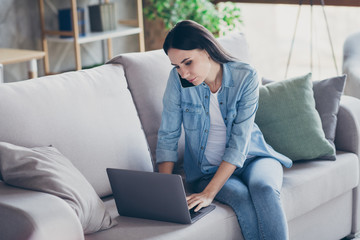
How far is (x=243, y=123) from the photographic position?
2.16 m

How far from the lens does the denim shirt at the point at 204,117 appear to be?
2.17 metres

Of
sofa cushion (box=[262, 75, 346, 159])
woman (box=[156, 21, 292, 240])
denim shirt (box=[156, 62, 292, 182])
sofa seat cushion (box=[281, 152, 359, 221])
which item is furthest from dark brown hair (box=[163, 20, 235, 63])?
sofa cushion (box=[262, 75, 346, 159])

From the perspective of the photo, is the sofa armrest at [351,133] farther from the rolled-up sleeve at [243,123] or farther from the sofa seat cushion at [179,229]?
the sofa seat cushion at [179,229]

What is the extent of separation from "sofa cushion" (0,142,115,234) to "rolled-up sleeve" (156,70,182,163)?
16.9 inches

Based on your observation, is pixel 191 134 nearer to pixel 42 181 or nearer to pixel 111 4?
pixel 42 181

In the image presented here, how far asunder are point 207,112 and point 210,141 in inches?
4.5

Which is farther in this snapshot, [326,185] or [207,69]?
[326,185]

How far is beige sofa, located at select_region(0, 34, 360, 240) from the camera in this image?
165 cm

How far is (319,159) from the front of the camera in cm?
252

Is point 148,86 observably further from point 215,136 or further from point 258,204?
point 258,204

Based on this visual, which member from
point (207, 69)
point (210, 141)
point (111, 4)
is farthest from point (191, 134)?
point (111, 4)

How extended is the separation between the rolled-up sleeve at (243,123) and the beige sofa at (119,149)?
0.20 m

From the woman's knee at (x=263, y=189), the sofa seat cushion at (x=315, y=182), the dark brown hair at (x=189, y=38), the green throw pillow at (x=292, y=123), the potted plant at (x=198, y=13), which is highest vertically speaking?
the dark brown hair at (x=189, y=38)

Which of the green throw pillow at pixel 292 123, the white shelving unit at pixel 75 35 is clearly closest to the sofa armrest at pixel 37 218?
the green throw pillow at pixel 292 123
